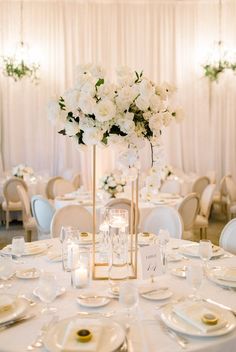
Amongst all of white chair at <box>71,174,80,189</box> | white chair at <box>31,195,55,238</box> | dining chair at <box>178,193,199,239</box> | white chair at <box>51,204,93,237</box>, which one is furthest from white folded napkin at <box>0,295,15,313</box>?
white chair at <box>71,174,80,189</box>

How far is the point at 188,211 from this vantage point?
4.82 meters

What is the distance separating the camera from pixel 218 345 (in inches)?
65.3

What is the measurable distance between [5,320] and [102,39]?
7603mm

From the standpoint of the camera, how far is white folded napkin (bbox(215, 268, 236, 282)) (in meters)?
2.26

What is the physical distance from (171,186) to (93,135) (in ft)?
15.2

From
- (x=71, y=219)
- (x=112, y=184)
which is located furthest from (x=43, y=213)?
(x=71, y=219)

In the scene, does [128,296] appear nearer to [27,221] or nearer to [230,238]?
[230,238]

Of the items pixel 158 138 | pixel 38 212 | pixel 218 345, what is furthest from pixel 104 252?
pixel 38 212

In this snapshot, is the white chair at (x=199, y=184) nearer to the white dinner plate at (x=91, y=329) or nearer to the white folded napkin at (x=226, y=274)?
the white folded napkin at (x=226, y=274)

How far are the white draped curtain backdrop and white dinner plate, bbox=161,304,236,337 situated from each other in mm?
6554

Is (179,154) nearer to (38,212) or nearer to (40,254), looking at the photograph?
(38,212)

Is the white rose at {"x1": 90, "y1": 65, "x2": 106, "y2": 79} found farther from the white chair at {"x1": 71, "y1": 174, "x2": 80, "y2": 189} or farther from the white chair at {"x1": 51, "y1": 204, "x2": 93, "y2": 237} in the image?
the white chair at {"x1": 71, "y1": 174, "x2": 80, "y2": 189}

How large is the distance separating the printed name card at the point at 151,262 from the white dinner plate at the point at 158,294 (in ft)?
0.30

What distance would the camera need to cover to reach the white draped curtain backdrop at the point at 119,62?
Answer: 8.52 metres
